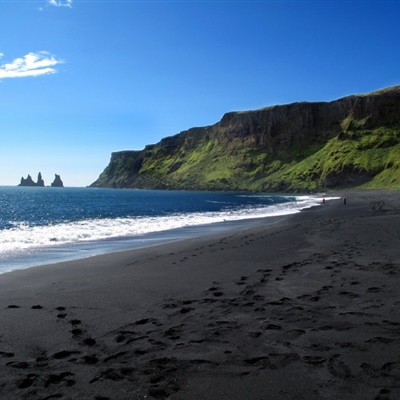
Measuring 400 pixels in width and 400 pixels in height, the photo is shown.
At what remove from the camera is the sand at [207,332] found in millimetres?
4375

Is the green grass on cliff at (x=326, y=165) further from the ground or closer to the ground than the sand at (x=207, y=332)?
further from the ground

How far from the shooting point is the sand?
438 cm

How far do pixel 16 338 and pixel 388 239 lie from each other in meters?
15.9

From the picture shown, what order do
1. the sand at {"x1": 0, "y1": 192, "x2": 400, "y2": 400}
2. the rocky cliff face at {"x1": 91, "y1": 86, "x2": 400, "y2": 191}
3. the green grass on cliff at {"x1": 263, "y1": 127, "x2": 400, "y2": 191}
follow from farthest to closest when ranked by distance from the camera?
the rocky cliff face at {"x1": 91, "y1": 86, "x2": 400, "y2": 191}
the green grass on cliff at {"x1": 263, "y1": 127, "x2": 400, "y2": 191}
the sand at {"x1": 0, "y1": 192, "x2": 400, "y2": 400}

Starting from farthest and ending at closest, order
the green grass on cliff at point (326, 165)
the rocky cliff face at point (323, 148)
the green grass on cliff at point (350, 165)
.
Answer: the rocky cliff face at point (323, 148) < the green grass on cliff at point (326, 165) < the green grass on cliff at point (350, 165)

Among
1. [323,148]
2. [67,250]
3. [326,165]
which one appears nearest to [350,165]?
[326,165]

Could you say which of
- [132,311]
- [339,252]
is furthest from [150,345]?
[339,252]

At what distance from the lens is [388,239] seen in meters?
16.6

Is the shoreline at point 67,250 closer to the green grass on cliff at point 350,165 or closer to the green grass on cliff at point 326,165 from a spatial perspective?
the green grass on cliff at point 326,165

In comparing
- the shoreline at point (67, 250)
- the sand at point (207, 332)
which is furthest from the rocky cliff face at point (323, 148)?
the sand at point (207, 332)

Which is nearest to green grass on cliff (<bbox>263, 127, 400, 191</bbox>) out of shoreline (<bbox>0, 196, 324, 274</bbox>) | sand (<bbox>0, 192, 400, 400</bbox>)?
shoreline (<bbox>0, 196, 324, 274</bbox>)

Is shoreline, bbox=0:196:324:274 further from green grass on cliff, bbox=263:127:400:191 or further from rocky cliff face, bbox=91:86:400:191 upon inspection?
rocky cliff face, bbox=91:86:400:191

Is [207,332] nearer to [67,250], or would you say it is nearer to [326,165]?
[67,250]

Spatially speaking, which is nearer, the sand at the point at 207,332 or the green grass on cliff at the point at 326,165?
the sand at the point at 207,332
